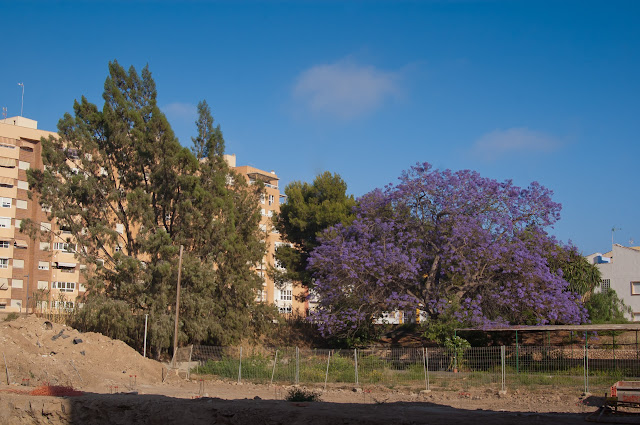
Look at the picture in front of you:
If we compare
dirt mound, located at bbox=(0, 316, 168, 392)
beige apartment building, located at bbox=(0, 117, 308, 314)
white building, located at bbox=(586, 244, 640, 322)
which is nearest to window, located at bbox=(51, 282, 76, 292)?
beige apartment building, located at bbox=(0, 117, 308, 314)

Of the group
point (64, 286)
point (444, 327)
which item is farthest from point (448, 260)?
point (64, 286)

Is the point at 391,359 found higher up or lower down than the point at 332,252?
lower down

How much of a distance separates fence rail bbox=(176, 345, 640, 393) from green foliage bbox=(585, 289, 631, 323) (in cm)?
1218

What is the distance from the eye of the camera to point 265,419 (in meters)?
15.0

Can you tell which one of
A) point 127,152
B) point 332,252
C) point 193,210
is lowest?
point 332,252

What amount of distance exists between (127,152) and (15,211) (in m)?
30.2

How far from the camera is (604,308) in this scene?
40.8m

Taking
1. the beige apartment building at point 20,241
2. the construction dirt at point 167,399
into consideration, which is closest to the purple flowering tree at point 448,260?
the construction dirt at point 167,399

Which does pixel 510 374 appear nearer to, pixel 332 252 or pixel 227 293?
pixel 332 252

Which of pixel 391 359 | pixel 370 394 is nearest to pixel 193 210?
pixel 391 359

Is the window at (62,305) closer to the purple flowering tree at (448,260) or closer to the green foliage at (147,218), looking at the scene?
the green foliage at (147,218)

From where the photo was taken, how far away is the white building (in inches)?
1860

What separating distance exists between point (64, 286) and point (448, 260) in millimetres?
43860

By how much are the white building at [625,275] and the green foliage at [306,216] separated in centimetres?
2141
